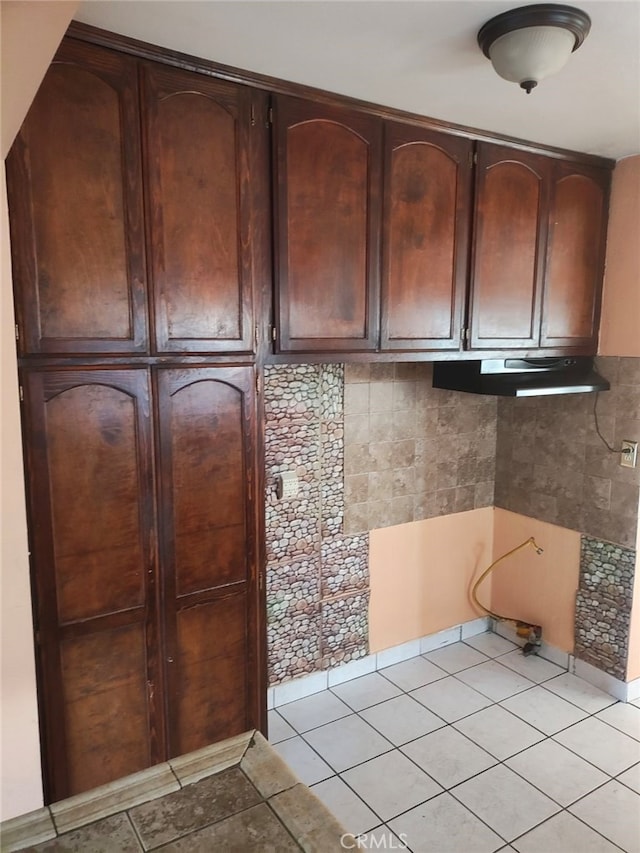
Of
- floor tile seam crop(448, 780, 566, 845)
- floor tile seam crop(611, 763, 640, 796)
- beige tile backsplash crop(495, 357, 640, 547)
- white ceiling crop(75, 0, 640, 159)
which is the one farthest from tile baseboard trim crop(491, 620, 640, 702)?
white ceiling crop(75, 0, 640, 159)

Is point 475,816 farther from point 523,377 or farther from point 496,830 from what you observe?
point 523,377

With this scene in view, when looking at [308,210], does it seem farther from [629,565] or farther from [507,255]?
[629,565]

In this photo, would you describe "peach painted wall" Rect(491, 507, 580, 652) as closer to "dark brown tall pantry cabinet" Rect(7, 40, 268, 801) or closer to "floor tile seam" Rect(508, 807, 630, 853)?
"floor tile seam" Rect(508, 807, 630, 853)

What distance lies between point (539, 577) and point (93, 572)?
7.48 feet

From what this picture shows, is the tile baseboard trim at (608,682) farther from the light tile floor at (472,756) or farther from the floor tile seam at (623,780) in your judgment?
the floor tile seam at (623,780)

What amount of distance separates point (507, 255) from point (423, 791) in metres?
2.04

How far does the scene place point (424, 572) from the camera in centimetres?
298

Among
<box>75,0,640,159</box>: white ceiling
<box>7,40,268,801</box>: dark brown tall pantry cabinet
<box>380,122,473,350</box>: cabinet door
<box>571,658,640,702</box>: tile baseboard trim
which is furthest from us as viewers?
<box>571,658,640,702</box>: tile baseboard trim

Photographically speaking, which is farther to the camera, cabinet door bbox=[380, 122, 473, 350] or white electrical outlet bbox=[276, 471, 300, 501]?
white electrical outlet bbox=[276, 471, 300, 501]

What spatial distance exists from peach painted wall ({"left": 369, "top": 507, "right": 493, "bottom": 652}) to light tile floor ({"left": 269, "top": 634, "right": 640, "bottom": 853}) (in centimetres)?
21

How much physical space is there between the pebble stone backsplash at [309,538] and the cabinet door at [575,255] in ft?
3.14

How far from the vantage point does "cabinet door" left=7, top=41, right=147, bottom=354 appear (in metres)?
1.41

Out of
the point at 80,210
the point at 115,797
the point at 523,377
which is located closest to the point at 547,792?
the point at 523,377

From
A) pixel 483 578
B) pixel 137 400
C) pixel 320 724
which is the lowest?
pixel 320 724
